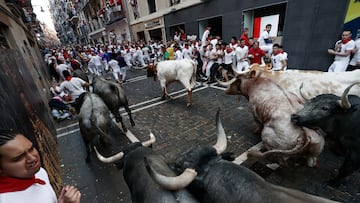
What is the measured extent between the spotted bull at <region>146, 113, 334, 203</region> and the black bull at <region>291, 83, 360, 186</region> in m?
1.60

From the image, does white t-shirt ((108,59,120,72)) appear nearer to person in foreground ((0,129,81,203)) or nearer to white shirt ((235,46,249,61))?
white shirt ((235,46,249,61))

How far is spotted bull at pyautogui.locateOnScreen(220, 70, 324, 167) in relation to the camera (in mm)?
2932

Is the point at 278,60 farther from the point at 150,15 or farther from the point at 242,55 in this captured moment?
the point at 150,15

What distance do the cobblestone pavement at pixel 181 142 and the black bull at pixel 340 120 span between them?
60cm

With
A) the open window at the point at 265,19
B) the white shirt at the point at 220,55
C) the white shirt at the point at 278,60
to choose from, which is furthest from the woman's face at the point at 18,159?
the open window at the point at 265,19

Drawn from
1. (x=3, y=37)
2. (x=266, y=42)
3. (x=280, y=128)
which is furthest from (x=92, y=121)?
(x=266, y=42)

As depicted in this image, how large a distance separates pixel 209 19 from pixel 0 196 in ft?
55.6

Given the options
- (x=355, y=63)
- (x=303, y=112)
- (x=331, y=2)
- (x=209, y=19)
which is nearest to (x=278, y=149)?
(x=303, y=112)

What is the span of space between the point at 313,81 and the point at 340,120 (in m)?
1.49

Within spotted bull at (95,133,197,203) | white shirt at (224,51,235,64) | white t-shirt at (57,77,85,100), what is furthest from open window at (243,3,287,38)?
spotted bull at (95,133,197,203)

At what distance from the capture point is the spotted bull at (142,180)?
179cm

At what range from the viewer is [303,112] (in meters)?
2.91

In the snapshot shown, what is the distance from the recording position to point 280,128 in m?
3.11

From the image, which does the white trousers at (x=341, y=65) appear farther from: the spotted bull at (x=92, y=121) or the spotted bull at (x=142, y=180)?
the spotted bull at (x=92, y=121)
